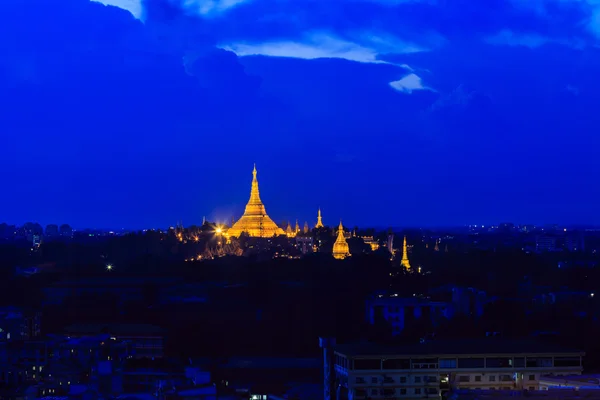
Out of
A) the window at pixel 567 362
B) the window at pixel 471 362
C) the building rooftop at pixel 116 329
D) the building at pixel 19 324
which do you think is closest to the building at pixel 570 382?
the window at pixel 471 362

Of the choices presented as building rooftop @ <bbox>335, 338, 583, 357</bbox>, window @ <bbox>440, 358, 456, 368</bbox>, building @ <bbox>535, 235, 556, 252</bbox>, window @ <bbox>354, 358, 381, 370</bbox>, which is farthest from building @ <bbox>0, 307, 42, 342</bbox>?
building @ <bbox>535, 235, 556, 252</bbox>

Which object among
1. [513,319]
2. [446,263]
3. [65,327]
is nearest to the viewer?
[513,319]

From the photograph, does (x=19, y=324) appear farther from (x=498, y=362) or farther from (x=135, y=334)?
(x=498, y=362)

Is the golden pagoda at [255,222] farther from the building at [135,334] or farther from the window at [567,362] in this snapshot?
the window at [567,362]

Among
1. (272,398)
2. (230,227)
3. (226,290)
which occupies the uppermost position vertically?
(230,227)

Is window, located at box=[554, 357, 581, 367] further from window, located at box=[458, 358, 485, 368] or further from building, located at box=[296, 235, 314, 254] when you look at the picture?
building, located at box=[296, 235, 314, 254]

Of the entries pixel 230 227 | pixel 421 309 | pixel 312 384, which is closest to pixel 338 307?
pixel 421 309

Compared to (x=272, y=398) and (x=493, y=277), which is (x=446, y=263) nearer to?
(x=493, y=277)

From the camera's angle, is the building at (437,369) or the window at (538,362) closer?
the building at (437,369)
